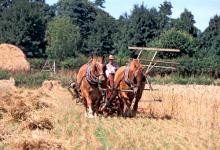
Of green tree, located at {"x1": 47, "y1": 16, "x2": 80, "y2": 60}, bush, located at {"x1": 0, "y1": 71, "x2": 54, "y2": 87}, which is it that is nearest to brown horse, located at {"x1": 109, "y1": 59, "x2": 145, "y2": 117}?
bush, located at {"x1": 0, "y1": 71, "x2": 54, "y2": 87}

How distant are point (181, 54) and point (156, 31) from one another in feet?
50.7

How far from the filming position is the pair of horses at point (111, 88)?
663 inches

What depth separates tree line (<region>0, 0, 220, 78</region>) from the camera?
5419 centimetres

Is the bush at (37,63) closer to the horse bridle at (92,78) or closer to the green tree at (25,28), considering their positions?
the green tree at (25,28)

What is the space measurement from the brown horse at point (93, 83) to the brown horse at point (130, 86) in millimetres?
501

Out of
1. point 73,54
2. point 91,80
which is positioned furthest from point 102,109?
point 73,54

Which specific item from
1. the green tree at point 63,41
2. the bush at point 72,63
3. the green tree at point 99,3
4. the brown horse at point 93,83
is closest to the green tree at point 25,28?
the green tree at point 63,41

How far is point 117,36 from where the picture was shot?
75750 mm

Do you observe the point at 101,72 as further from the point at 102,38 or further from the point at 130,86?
the point at 102,38

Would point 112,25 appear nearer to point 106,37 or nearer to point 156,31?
point 106,37

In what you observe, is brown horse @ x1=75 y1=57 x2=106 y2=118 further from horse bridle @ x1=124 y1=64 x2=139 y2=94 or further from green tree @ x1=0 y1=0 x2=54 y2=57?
green tree @ x1=0 y1=0 x2=54 y2=57

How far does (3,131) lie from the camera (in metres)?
11.6

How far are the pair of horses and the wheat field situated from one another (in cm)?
71

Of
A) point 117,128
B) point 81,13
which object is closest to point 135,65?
point 117,128
